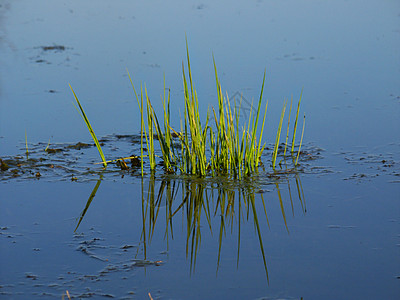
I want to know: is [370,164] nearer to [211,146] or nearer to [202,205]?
[211,146]

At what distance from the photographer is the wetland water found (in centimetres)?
352

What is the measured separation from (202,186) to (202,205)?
1.02 feet

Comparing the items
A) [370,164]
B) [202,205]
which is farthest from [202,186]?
[370,164]

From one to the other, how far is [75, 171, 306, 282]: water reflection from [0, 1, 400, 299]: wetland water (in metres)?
0.01

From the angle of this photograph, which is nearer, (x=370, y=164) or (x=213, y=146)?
(x=213, y=146)

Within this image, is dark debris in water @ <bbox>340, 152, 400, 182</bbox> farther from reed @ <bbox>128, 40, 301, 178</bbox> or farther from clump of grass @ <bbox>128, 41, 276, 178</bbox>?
clump of grass @ <bbox>128, 41, 276, 178</bbox>

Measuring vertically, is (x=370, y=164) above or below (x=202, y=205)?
above

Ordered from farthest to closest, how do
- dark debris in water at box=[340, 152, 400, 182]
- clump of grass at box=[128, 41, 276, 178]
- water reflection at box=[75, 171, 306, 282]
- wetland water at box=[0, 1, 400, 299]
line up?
1. dark debris in water at box=[340, 152, 400, 182]
2. clump of grass at box=[128, 41, 276, 178]
3. water reflection at box=[75, 171, 306, 282]
4. wetland water at box=[0, 1, 400, 299]

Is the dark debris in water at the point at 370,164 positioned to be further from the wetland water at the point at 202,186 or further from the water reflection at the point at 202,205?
the water reflection at the point at 202,205

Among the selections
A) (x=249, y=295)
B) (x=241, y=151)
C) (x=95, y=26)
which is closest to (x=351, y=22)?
(x=95, y=26)

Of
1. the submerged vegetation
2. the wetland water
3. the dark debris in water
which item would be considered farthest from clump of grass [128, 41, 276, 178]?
the dark debris in water

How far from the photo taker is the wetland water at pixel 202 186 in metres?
3.52

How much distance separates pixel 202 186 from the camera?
4.93 m

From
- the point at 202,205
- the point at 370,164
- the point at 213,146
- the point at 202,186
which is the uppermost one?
the point at 213,146
